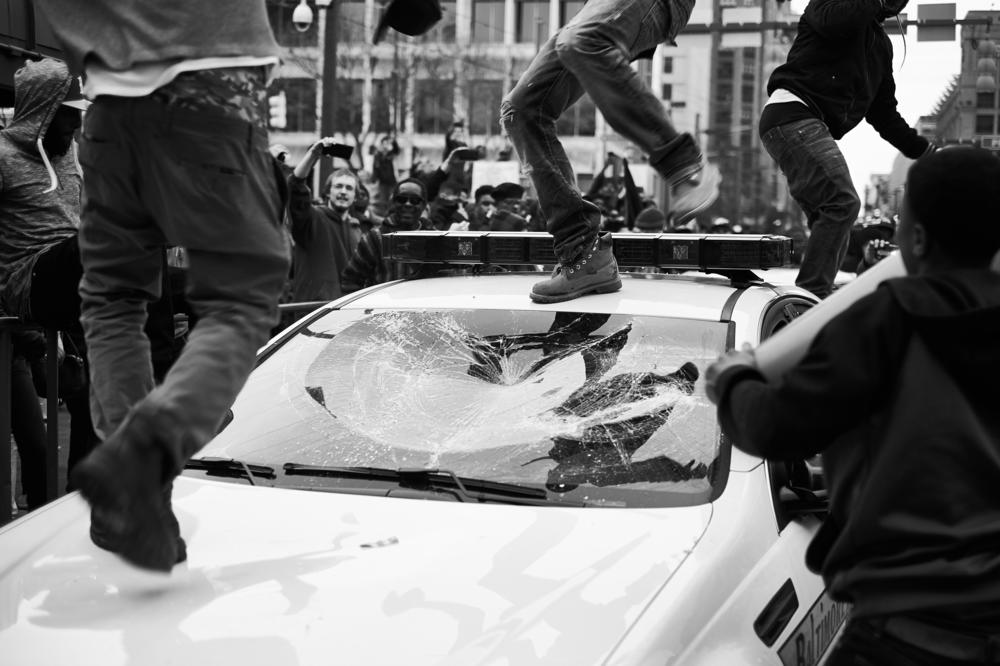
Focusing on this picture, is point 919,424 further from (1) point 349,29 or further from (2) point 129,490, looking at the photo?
(1) point 349,29

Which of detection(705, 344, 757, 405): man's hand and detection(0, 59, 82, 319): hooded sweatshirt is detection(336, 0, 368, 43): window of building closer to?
detection(0, 59, 82, 319): hooded sweatshirt

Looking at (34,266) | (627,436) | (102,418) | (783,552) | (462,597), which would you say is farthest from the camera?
(34,266)

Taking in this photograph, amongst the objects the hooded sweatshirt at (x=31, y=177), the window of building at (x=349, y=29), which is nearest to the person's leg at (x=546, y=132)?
the hooded sweatshirt at (x=31, y=177)

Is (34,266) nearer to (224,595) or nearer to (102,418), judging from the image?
(102,418)

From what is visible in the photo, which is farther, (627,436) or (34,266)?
(34,266)

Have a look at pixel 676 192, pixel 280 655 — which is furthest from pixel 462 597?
pixel 676 192

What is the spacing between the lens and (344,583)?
8.58ft

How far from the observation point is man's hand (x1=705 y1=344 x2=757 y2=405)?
222 cm

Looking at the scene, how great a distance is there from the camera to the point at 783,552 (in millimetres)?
3033

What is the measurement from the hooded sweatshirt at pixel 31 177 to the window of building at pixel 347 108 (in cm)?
4451

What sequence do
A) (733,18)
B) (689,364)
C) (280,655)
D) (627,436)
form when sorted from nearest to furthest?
(280,655) < (627,436) < (689,364) < (733,18)

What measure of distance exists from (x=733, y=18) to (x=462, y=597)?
920 inches

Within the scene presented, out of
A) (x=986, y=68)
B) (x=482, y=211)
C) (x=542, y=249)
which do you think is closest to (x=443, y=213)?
(x=482, y=211)

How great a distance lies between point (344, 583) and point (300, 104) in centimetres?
6439
